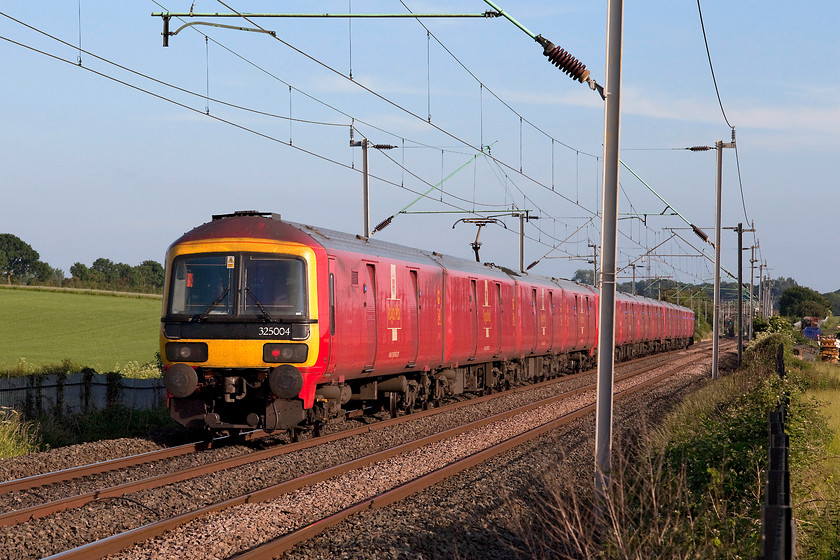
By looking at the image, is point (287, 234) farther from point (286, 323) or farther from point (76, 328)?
point (76, 328)

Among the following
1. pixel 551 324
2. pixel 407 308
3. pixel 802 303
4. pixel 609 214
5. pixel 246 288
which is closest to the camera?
pixel 609 214

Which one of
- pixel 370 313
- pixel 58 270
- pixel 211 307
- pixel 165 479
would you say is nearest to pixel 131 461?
pixel 165 479

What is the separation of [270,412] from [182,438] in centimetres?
227

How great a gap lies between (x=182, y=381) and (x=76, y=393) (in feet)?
16.4

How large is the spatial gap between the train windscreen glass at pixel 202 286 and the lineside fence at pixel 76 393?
427 centimetres

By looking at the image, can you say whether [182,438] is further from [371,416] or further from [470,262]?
[470,262]

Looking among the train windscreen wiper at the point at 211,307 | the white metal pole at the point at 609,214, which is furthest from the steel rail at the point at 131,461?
the white metal pole at the point at 609,214

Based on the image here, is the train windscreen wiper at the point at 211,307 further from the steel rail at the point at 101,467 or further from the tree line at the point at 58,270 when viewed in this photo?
the tree line at the point at 58,270

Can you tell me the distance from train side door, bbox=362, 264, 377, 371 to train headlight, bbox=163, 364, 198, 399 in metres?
3.08

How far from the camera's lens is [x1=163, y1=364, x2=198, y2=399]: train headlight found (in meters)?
12.6

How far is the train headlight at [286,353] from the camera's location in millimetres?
12672

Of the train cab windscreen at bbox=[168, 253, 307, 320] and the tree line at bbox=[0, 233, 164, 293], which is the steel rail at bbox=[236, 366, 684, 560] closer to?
the train cab windscreen at bbox=[168, 253, 307, 320]

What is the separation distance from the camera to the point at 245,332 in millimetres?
12742

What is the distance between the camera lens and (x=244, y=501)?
366 inches
